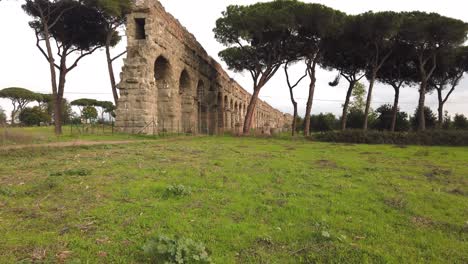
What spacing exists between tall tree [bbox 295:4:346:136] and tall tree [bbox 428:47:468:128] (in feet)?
30.6

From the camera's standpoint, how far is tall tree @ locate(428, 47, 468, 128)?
909 inches

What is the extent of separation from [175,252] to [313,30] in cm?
2044

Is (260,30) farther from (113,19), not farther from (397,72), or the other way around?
(397,72)

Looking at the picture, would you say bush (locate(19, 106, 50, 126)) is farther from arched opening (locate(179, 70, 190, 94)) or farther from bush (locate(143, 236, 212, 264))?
bush (locate(143, 236, 212, 264))

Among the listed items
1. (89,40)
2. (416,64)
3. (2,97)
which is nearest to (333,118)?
(416,64)

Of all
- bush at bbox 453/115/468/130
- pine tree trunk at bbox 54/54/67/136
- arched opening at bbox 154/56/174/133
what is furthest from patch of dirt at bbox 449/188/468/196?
bush at bbox 453/115/468/130

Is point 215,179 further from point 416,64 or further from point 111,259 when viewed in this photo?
point 416,64

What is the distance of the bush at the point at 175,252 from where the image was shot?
2.50 meters

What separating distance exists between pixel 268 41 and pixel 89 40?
12.4 m

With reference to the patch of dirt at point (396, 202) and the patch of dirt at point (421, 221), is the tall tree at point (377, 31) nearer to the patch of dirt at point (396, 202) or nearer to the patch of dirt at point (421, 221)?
the patch of dirt at point (396, 202)

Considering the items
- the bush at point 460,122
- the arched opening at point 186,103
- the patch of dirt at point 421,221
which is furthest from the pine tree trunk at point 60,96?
the bush at point 460,122

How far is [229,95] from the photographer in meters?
36.7

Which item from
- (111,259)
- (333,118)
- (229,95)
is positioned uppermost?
(229,95)

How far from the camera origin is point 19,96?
129ft
